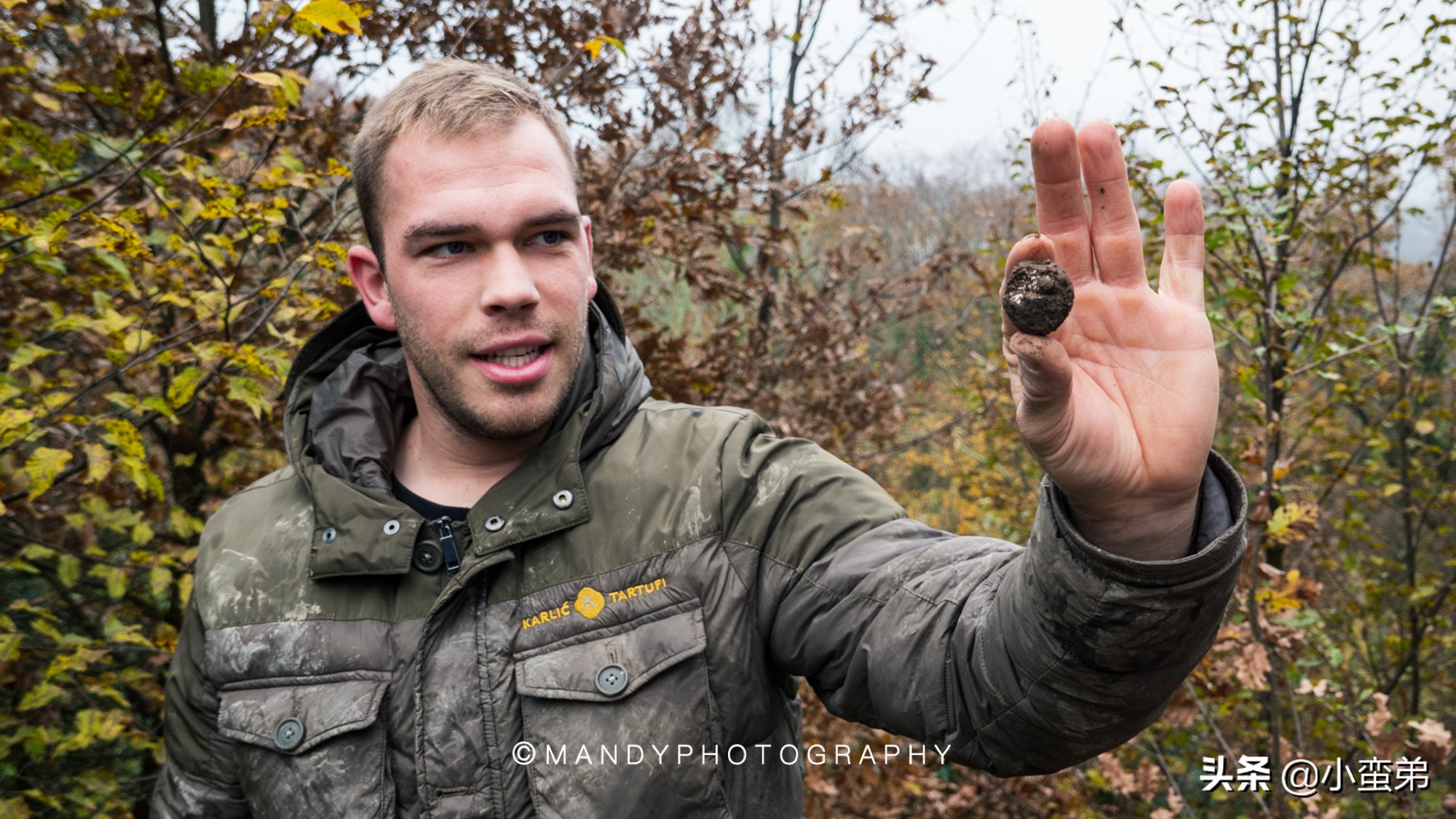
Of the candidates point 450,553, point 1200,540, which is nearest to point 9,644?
point 450,553

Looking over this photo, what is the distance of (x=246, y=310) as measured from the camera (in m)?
3.00

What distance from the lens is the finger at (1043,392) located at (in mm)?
1126

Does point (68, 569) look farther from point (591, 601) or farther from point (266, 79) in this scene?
point (591, 601)

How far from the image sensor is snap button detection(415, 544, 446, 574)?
171 centimetres

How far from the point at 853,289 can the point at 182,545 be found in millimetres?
4377

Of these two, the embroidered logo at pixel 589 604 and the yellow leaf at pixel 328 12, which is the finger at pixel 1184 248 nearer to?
the embroidered logo at pixel 589 604

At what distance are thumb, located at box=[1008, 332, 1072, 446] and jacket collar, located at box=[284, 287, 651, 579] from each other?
2.94 ft

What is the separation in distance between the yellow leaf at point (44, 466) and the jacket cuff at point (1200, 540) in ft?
7.24

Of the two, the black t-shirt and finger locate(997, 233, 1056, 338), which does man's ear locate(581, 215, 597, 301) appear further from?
finger locate(997, 233, 1056, 338)

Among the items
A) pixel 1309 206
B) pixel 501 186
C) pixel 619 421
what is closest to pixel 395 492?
pixel 619 421

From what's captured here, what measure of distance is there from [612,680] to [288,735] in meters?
0.67

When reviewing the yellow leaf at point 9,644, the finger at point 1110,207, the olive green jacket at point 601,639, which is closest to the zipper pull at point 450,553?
the olive green jacket at point 601,639

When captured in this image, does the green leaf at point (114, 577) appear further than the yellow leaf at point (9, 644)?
Yes

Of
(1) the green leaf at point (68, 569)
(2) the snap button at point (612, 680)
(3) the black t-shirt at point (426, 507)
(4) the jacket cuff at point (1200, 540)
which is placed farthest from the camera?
(1) the green leaf at point (68, 569)
